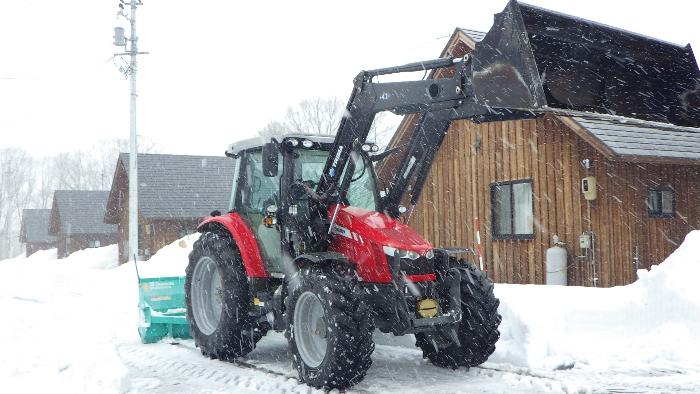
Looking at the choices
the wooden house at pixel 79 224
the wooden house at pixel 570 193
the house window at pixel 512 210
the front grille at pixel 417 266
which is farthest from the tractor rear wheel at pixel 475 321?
the wooden house at pixel 79 224

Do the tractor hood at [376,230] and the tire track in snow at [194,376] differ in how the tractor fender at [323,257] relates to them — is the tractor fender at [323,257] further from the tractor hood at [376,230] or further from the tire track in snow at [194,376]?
the tire track in snow at [194,376]

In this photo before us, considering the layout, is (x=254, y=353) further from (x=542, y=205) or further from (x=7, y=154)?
(x=7, y=154)

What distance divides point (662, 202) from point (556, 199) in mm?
1865

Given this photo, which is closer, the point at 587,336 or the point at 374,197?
the point at 374,197

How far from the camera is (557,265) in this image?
40.3ft

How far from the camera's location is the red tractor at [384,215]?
566 cm

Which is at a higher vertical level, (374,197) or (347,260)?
(374,197)

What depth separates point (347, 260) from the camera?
628 cm

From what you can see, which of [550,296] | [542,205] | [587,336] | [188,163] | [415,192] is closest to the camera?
[415,192]

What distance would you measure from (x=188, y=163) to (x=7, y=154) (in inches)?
2506

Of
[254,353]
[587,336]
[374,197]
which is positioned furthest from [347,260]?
[587,336]

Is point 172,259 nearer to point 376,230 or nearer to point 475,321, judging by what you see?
point 376,230

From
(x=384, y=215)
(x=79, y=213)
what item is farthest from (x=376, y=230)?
(x=79, y=213)

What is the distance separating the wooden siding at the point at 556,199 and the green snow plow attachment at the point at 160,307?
6.80 m
